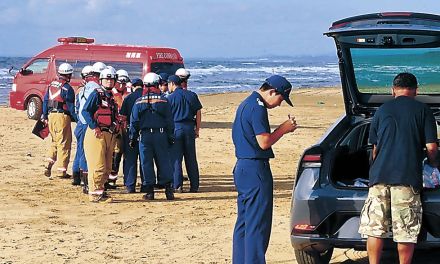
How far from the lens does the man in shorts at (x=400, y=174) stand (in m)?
6.29

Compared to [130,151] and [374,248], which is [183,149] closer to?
[130,151]

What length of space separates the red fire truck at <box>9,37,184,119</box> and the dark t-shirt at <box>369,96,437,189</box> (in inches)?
555

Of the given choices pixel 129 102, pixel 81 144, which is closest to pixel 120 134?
pixel 129 102

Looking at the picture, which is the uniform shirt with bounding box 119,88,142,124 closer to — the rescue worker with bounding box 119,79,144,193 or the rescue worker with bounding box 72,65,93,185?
the rescue worker with bounding box 119,79,144,193

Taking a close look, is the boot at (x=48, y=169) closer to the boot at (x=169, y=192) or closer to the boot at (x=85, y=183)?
the boot at (x=85, y=183)

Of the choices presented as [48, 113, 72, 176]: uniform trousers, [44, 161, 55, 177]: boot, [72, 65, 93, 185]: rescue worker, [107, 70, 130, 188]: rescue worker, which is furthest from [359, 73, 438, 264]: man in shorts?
[44, 161, 55, 177]: boot

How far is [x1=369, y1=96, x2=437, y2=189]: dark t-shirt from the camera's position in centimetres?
629

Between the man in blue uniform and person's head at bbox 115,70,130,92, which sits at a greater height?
person's head at bbox 115,70,130,92

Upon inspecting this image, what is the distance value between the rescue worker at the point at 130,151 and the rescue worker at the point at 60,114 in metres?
1.23

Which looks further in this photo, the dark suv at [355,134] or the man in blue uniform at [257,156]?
the dark suv at [355,134]

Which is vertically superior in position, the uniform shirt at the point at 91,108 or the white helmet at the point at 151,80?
the white helmet at the point at 151,80

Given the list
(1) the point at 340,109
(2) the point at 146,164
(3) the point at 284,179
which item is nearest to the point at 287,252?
(2) the point at 146,164

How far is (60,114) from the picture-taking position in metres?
12.7

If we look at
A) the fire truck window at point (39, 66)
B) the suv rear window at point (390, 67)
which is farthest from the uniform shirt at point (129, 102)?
the fire truck window at point (39, 66)
